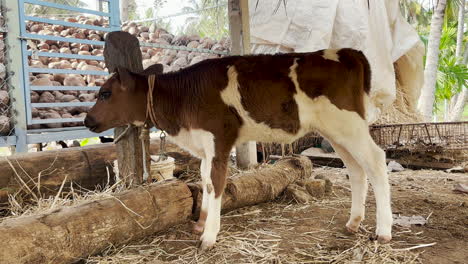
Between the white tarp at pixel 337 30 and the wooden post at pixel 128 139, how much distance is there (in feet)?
9.93

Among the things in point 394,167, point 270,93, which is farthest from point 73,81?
point 394,167

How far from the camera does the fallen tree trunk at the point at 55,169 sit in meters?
3.68

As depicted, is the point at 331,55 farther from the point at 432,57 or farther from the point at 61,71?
the point at 432,57

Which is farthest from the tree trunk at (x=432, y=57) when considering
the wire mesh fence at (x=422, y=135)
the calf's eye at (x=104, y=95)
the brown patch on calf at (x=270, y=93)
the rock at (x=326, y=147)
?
the calf's eye at (x=104, y=95)

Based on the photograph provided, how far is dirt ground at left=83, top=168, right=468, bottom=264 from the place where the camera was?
2.98m

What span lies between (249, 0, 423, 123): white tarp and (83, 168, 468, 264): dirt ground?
2.06m

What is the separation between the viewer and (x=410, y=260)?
2869 mm

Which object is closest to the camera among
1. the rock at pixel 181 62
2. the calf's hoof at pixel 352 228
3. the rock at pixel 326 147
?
the calf's hoof at pixel 352 228

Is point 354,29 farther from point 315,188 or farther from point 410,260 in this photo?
point 410,260

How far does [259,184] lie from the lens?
4.56m

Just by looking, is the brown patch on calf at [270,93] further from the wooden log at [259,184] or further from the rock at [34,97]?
the rock at [34,97]

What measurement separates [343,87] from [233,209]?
1.90m

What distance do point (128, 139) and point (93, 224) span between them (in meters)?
1.00

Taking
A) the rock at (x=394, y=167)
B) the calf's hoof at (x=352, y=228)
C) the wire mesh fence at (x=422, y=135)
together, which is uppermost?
the wire mesh fence at (x=422, y=135)
